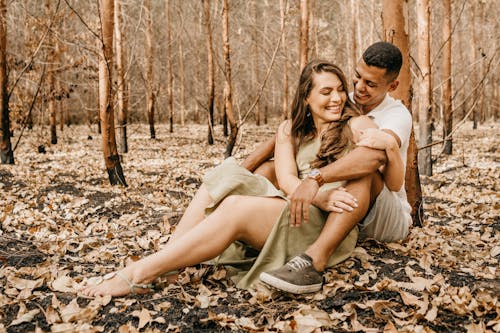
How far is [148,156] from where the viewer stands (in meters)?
11.9

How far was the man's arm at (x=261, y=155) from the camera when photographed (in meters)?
3.50

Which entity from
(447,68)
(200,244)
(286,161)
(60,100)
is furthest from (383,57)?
(60,100)

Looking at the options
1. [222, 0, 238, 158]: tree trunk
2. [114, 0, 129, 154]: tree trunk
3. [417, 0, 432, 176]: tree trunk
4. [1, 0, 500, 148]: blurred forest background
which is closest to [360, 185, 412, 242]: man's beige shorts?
[417, 0, 432, 176]: tree trunk

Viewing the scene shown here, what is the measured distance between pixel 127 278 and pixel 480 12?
2137 centimetres

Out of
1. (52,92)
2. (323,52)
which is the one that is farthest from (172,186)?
(323,52)

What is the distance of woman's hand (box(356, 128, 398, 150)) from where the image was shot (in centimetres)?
280

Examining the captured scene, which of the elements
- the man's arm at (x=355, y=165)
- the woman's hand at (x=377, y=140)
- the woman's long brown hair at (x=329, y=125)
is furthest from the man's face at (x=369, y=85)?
the man's arm at (x=355, y=165)

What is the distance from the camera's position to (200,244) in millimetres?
2650

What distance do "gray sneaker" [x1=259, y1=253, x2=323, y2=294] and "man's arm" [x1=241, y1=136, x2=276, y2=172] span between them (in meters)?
1.08

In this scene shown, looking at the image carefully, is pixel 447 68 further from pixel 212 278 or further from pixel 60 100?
pixel 60 100

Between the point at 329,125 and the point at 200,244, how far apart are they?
120 centimetres

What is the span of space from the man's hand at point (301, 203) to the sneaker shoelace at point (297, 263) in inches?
7.9

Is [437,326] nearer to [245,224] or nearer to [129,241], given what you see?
[245,224]

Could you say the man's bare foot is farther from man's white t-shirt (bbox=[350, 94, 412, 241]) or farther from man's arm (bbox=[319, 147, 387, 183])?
man's white t-shirt (bbox=[350, 94, 412, 241])
